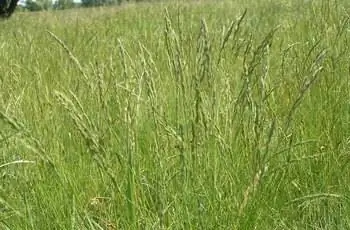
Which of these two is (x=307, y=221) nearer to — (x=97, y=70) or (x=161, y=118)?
(x=161, y=118)

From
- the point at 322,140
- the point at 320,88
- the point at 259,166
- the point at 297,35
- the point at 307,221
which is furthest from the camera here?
the point at 297,35

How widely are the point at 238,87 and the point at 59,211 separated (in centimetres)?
83

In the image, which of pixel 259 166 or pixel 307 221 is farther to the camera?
pixel 307 221

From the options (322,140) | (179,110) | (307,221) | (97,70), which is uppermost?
(97,70)

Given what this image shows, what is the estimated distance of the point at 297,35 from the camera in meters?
2.67

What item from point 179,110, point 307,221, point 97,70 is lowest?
point 307,221

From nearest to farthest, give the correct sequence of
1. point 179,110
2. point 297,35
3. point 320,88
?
point 179,110 < point 320,88 < point 297,35

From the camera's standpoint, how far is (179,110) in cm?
128

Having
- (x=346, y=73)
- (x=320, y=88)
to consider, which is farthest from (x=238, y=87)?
(x=346, y=73)

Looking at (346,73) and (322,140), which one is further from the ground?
(346,73)

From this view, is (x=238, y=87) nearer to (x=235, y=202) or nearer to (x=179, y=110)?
(x=179, y=110)

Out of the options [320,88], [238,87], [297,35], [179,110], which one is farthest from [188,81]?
[297,35]

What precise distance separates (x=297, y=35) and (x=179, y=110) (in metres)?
1.65

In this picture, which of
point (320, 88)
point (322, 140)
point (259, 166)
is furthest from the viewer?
point (320, 88)
